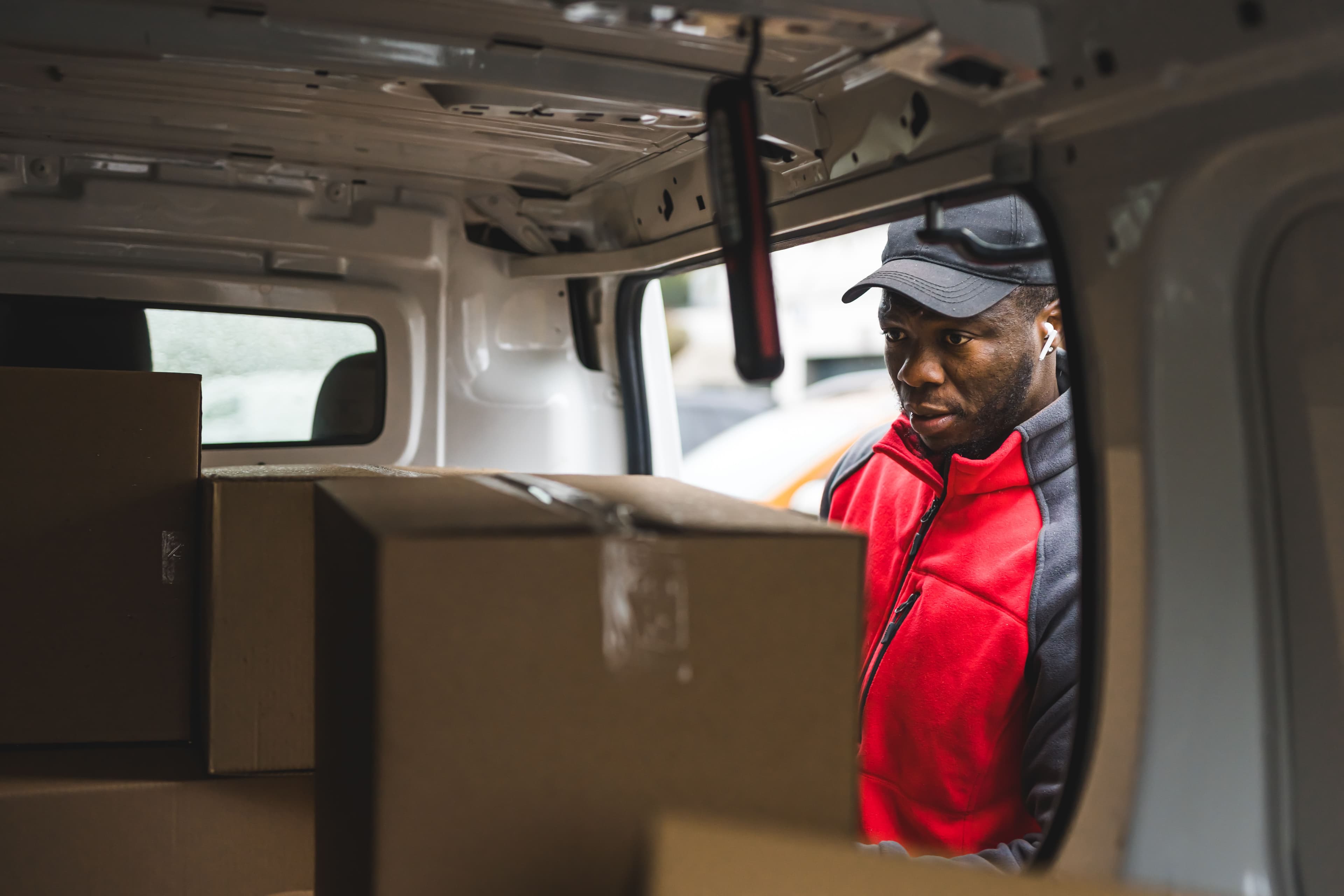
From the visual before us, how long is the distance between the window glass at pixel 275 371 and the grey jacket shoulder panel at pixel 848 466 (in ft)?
3.46

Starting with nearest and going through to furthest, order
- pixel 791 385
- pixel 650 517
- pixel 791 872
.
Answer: pixel 791 872 → pixel 650 517 → pixel 791 385

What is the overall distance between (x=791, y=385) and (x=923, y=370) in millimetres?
10707

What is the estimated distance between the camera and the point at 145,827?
1.48 m

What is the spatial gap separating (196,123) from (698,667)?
59.0 inches

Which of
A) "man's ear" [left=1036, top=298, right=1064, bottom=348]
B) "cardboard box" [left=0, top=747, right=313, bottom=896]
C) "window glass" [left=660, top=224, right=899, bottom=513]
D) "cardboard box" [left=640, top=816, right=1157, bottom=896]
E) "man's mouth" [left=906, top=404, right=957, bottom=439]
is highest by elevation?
"window glass" [left=660, top=224, right=899, bottom=513]

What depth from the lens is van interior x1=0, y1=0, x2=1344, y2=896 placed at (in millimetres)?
854

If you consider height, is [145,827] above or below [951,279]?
below

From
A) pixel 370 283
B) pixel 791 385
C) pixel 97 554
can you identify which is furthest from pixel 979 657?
pixel 791 385

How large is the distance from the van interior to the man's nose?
393 millimetres

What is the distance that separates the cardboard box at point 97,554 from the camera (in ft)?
5.03

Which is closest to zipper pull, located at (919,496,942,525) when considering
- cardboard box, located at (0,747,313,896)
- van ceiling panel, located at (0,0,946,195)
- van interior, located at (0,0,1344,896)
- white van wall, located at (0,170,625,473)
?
van interior, located at (0,0,1344,896)

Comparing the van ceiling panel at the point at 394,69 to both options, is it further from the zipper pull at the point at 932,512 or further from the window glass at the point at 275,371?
the zipper pull at the point at 932,512

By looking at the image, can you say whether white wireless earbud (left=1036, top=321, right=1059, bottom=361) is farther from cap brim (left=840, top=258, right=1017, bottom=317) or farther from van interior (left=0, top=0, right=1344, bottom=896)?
van interior (left=0, top=0, right=1344, bottom=896)

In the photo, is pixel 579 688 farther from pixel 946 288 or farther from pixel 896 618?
pixel 946 288
